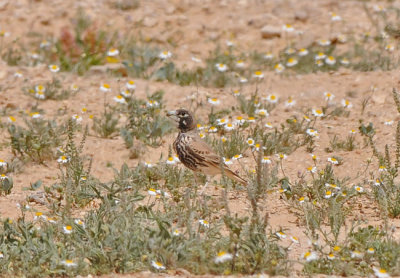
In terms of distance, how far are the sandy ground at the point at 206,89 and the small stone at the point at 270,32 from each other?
78mm

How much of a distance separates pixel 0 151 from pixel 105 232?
2994 mm

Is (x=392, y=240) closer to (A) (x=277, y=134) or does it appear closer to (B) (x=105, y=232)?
(B) (x=105, y=232)

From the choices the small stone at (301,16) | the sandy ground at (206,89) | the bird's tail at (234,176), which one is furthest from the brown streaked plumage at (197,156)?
the small stone at (301,16)

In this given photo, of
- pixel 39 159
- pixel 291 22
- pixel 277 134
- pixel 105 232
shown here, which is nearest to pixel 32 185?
pixel 39 159

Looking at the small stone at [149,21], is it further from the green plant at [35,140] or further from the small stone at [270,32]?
the green plant at [35,140]

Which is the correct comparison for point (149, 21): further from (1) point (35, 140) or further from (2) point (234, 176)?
(2) point (234, 176)

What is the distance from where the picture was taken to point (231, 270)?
5.27 metres

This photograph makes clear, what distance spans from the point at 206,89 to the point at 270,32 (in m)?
2.37

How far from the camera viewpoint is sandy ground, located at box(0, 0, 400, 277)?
25.8 ft

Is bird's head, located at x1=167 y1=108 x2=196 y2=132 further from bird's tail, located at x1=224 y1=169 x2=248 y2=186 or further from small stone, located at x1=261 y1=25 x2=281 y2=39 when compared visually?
small stone, located at x1=261 y1=25 x2=281 y2=39

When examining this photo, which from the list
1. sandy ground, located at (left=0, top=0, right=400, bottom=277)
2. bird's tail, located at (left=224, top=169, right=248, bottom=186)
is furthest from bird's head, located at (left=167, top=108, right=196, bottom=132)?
sandy ground, located at (left=0, top=0, right=400, bottom=277)

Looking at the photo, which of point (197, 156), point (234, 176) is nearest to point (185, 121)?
point (197, 156)

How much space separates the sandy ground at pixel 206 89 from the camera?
7.86 metres

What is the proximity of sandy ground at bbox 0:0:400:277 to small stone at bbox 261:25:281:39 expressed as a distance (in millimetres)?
78
